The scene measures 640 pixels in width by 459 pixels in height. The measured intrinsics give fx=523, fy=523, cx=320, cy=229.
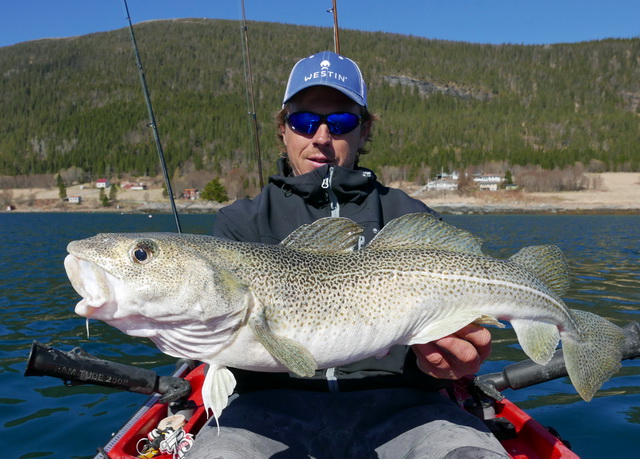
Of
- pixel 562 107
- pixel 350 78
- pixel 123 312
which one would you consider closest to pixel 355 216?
pixel 350 78

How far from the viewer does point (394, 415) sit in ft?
11.4

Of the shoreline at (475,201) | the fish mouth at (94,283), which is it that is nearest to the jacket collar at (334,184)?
the fish mouth at (94,283)

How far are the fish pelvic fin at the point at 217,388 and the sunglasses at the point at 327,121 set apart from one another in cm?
239

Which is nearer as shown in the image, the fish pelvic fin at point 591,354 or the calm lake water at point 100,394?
the fish pelvic fin at point 591,354

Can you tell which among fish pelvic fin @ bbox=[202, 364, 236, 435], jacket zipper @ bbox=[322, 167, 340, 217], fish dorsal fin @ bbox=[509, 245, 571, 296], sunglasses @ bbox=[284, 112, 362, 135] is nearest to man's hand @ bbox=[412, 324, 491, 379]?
fish dorsal fin @ bbox=[509, 245, 571, 296]

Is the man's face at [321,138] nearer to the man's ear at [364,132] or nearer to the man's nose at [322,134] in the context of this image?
the man's nose at [322,134]

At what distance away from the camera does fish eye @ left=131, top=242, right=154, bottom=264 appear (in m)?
2.56

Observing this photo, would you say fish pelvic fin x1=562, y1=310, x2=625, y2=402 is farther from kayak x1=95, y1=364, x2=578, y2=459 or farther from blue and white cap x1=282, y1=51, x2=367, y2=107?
blue and white cap x1=282, y1=51, x2=367, y2=107

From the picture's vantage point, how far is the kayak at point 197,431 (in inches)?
172

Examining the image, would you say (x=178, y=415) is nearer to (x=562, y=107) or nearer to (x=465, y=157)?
(x=465, y=157)

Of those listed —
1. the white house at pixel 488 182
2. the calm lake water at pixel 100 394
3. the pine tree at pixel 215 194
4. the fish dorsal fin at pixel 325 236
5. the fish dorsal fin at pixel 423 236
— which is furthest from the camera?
the white house at pixel 488 182

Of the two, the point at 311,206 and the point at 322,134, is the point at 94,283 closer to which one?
the point at 311,206

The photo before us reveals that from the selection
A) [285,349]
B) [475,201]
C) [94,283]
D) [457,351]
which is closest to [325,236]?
[285,349]

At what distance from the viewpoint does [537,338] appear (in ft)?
10.7
